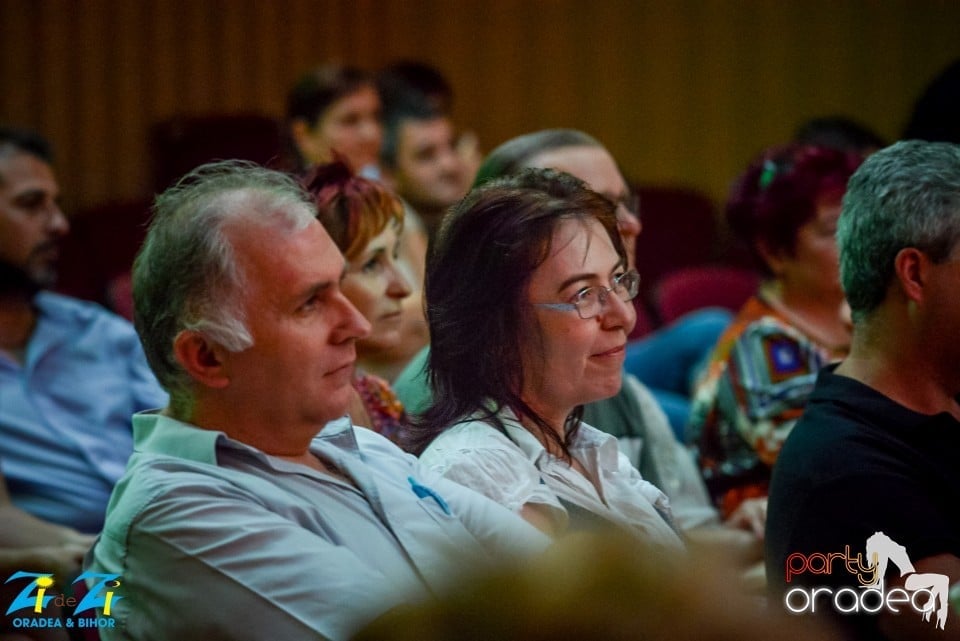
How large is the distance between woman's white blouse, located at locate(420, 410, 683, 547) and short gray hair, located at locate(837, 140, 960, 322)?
498mm

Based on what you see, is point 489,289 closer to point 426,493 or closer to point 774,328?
point 426,493

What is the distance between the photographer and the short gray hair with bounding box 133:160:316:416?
60.8 inches

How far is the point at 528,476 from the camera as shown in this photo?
1.65 metres

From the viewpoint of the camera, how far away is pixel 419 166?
421 cm

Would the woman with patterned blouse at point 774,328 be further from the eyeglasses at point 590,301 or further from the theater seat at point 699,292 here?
the theater seat at point 699,292

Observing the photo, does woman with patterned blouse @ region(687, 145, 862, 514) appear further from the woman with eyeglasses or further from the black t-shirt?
the woman with eyeglasses

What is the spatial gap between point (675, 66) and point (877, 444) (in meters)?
4.03

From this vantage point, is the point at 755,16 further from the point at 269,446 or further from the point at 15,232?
the point at 269,446

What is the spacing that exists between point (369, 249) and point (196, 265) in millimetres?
653

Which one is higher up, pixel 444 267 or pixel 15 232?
pixel 444 267

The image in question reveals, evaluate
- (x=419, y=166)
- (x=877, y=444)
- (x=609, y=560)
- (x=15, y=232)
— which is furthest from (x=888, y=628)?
(x=419, y=166)

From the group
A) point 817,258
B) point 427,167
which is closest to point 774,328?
point 817,258

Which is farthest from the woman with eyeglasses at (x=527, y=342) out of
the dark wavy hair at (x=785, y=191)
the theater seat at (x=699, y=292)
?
the theater seat at (x=699, y=292)

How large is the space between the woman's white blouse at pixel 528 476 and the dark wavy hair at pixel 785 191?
3.84ft
